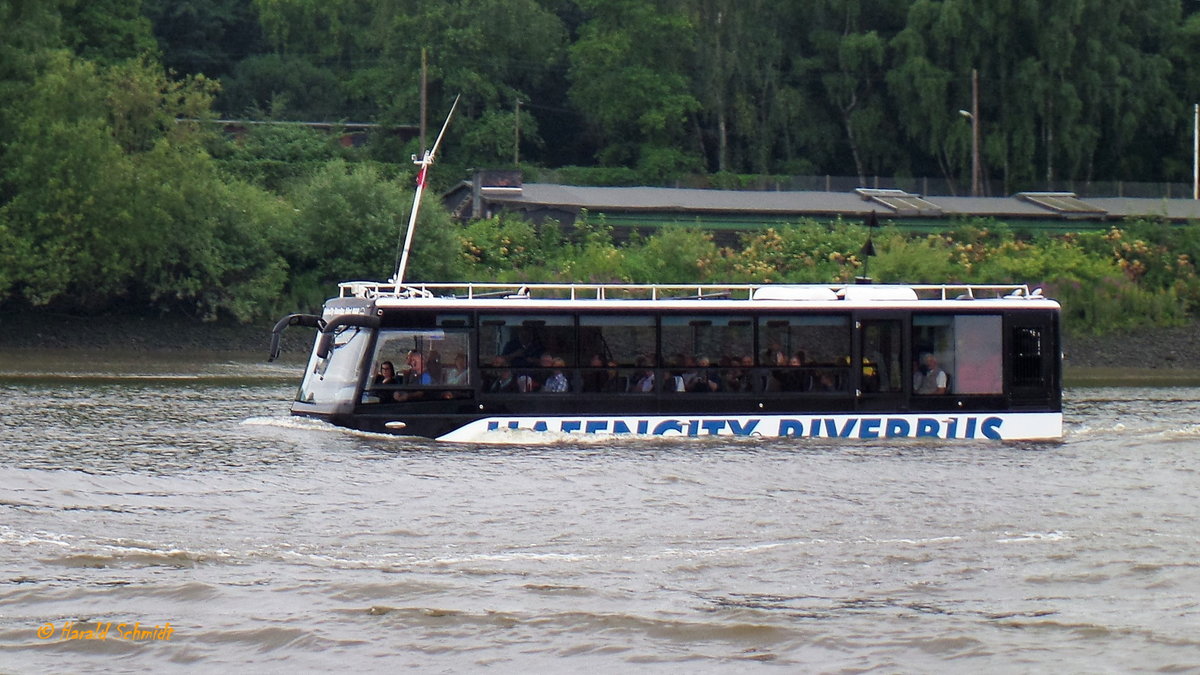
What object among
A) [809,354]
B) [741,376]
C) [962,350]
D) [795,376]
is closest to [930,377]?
[962,350]

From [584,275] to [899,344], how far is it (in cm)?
2433

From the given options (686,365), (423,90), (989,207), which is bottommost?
(686,365)

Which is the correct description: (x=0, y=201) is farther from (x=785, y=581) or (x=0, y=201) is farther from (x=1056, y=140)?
(x=1056, y=140)

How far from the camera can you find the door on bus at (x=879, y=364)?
70.1 feet

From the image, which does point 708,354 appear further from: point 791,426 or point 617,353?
point 791,426

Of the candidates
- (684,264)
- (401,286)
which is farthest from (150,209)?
(401,286)

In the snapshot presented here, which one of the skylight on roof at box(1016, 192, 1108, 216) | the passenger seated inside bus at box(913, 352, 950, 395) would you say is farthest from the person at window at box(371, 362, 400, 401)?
the skylight on roof at box(1016, 192, 1108, 216)

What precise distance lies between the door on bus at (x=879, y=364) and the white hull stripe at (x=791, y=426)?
0.68 feet

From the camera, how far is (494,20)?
6550cm

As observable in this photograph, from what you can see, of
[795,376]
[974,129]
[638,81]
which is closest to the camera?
[795,376]

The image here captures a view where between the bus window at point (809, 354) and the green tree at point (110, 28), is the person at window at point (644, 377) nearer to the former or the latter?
the bus window at point (809, 354)

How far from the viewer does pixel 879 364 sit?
21.4 metres

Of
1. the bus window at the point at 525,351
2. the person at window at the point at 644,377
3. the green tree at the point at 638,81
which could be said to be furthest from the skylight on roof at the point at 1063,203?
the bus window at the point at 525,351

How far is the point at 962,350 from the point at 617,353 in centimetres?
491
